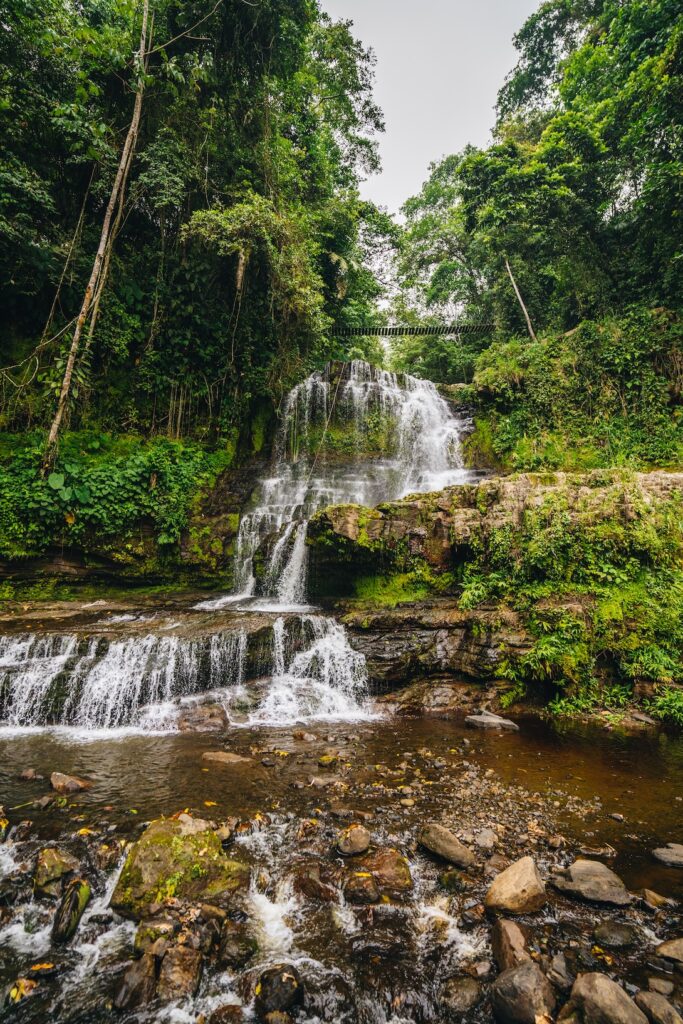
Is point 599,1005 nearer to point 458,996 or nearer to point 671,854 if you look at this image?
point 458,996

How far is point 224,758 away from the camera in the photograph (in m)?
5.00

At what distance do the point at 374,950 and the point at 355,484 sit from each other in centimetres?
1160

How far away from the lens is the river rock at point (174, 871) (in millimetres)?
2830

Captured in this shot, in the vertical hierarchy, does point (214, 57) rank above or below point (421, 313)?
below

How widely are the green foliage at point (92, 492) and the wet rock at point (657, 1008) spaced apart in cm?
1022

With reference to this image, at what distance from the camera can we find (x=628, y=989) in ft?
7.47

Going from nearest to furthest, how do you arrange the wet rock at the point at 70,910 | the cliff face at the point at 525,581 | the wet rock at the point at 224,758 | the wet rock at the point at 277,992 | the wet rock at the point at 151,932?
the wet rock at the point at 277,992 < the wet rock at the point at 151,932 < the wet rock at the point at 70,910 < the wet rock at the point at 224,758 < the cliff face at the point at 525,581

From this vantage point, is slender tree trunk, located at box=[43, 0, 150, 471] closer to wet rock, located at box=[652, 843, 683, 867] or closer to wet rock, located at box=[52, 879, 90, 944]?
wet rock, located at box=[52, 879, 90, 944]

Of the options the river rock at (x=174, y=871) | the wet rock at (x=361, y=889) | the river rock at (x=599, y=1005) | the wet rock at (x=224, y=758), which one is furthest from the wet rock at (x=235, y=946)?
the wet rock at (x=224, y=758)

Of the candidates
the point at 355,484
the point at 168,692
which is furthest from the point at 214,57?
the point at 168,692

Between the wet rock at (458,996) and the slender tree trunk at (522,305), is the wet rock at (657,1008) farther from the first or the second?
the slender tree trunk at (522,305)

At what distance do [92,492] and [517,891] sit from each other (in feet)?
34.2

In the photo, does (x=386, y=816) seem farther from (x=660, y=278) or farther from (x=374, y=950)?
(x=660, y=278)

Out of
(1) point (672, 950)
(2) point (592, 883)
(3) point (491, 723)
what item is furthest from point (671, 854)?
(3) point (491, 723)
